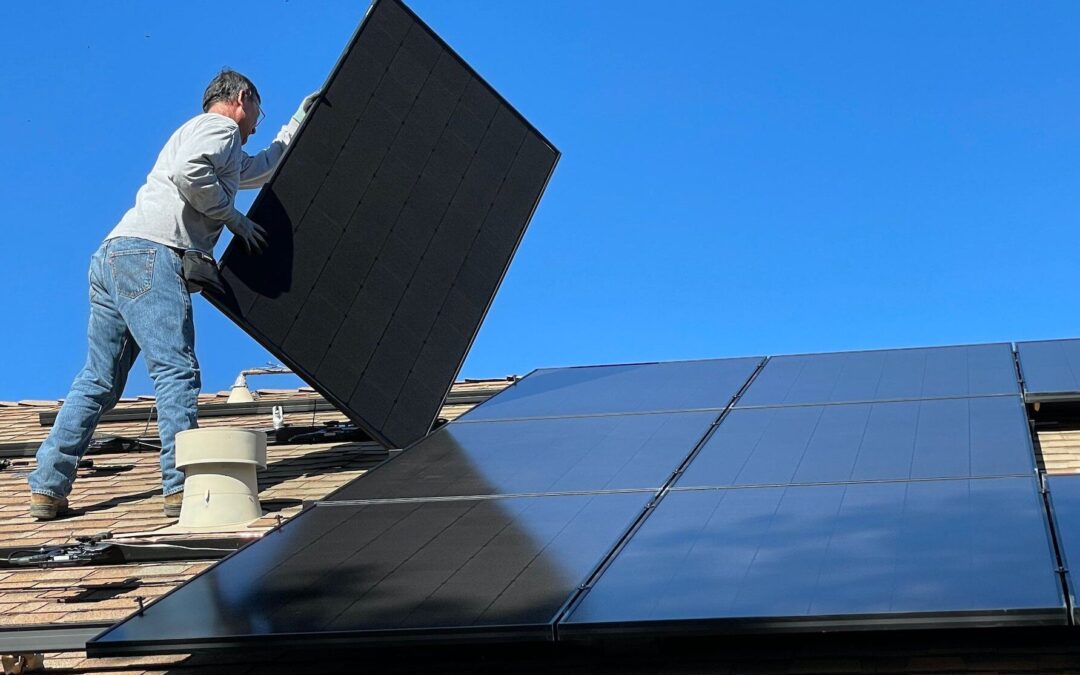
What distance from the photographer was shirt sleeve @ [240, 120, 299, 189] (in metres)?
7.11

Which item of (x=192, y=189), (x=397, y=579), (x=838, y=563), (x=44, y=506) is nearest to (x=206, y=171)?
(x=192, y=189)

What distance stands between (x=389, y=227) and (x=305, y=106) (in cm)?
79

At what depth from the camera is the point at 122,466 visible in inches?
342

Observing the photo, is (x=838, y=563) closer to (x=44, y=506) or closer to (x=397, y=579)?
(x=397, y=579)

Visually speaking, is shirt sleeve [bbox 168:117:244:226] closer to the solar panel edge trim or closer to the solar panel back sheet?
the solar panel back sheet

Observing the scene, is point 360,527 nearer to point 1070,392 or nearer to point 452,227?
point 452,227

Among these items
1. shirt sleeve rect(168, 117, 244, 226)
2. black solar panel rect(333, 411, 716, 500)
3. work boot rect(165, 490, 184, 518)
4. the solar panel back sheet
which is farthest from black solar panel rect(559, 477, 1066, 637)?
shirt sleeve rect(168, 117, 244, 226)

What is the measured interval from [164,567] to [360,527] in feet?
3.63

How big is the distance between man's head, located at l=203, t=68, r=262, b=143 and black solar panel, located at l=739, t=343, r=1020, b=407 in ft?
9.54

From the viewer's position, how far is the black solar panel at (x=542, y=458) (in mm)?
5516

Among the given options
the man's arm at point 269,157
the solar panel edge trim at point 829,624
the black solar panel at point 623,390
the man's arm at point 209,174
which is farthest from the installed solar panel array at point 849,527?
the man's arm at point 269,157

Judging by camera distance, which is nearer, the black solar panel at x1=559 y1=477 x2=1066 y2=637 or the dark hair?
the black solar panel at x1=559 y1=477 x2=1066 y2=637

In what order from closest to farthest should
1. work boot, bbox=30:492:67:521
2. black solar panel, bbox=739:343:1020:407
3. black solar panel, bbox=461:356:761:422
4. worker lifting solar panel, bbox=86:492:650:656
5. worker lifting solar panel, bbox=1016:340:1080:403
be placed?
worker lifting solar panel, bbox=86:492:650:656 → worker lifting solar panel, bbox=1016:340:1080:403 → black solar panel, bbox=739:343:1020:407 → work boot, bbox=30:492:67:521 → black solar panel, bbox=461:356:761:422

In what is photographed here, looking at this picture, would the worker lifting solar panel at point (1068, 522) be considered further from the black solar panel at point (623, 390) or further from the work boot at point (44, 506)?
the work boot at point (44, 506)
